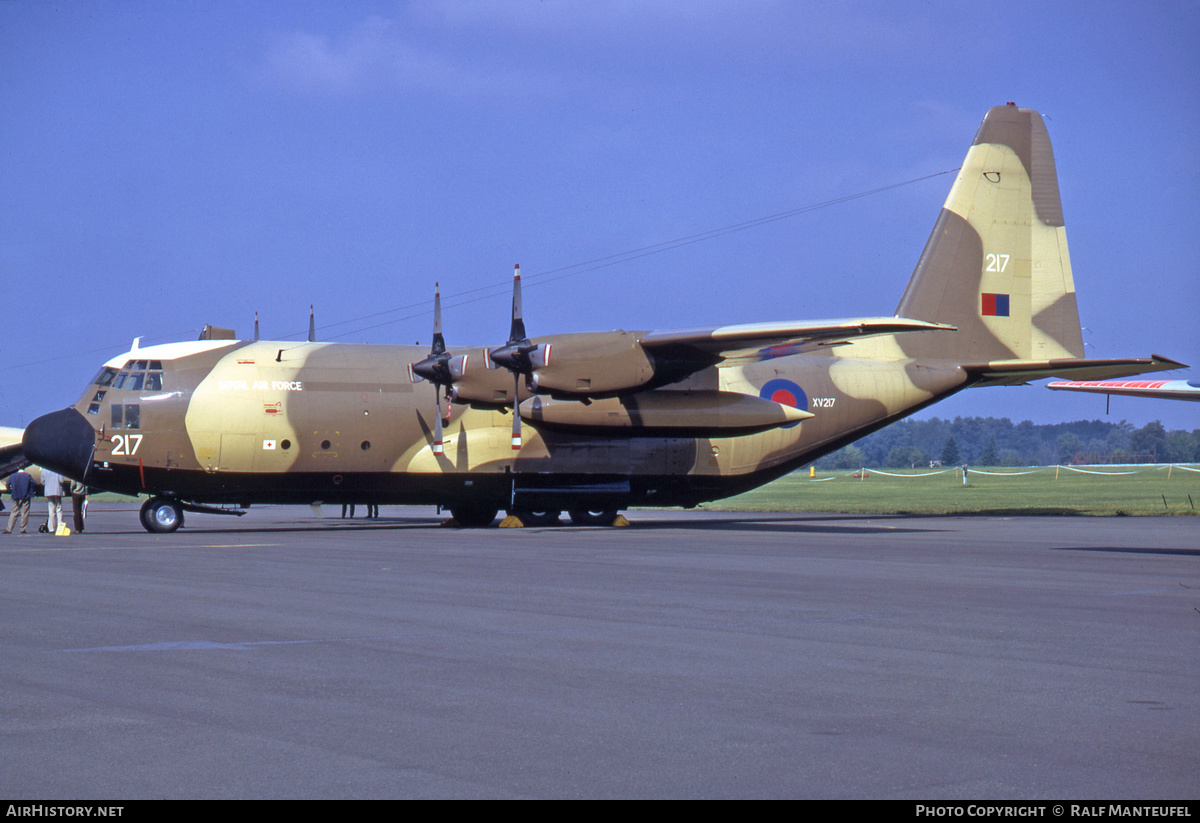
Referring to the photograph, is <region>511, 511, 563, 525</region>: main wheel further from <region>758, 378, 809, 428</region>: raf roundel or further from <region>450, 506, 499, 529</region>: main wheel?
<region>758, 378, 809, 428</region>: raf roundel

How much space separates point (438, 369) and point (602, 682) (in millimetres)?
19471

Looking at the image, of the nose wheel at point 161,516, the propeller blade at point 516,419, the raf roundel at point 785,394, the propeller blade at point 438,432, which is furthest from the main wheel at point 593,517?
the nose wheel at point 161,516

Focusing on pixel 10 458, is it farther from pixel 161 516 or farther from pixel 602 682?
pixel 602 682

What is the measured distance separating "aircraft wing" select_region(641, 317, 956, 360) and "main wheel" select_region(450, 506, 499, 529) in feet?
24.1

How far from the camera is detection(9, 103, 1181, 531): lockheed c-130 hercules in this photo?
25.6m

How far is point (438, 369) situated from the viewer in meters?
26.6

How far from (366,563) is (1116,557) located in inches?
439

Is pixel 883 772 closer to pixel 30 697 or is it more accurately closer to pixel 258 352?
pixel 30 697

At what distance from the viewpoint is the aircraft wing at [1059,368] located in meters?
27.2

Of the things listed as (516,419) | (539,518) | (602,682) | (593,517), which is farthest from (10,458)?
(602,682)

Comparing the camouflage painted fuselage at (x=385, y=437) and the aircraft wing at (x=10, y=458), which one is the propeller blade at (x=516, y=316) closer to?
the camouflage painted fuselage at (x=385, y=437)

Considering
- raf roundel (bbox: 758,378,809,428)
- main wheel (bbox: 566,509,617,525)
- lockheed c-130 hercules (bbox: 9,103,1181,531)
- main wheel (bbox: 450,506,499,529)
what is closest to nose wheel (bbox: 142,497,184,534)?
lockheed c-130 hercules (bbox: 9,103,1181,531)

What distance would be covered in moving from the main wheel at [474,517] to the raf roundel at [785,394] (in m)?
7.55

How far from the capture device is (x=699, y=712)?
6.70 meters
